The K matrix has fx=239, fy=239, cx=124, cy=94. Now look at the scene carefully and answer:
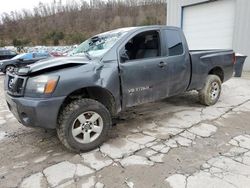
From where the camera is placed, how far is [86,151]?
3.52 m

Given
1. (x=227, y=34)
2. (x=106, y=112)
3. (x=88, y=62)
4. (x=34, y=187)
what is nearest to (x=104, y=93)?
(x=106, y=112)

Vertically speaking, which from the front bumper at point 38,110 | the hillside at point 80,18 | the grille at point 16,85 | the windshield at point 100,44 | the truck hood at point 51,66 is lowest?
the front bumper at point 38,110

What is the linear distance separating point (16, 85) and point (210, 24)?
37.1 ft

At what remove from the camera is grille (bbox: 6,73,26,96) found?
3254 mm

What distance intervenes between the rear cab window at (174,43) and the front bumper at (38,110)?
239cm

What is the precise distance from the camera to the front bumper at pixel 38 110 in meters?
3.09

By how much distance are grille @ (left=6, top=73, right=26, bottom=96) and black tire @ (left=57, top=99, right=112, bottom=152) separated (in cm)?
63

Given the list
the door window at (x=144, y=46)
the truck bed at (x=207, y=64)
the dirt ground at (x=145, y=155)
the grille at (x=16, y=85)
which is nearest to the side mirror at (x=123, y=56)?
the door window at (x=144, y=46)

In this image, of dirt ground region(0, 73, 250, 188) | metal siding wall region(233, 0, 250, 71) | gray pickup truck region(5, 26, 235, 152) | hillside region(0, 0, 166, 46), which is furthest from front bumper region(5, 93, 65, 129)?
hillside region(0, 0, 166, 46)

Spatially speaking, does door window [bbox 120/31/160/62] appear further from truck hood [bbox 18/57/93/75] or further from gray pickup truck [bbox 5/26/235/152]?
truck hood [bbox 18/57/93/75]

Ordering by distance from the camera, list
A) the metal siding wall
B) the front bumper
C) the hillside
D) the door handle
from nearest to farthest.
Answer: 1. the front bumper
2. the door handle
3. the metal siding wall
4. the hillside

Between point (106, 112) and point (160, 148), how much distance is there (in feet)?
3.19

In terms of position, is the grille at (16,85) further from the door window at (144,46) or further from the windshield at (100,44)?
the door window at (144,46)

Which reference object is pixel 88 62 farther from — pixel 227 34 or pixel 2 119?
pixel 227 34
